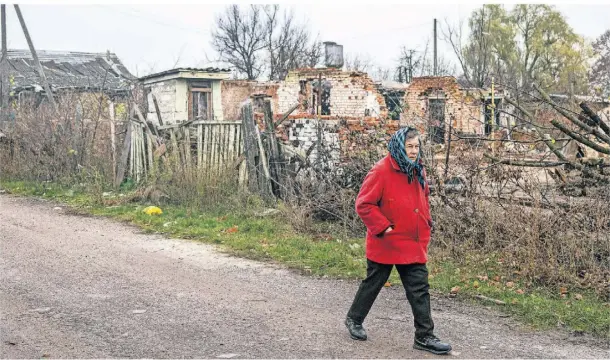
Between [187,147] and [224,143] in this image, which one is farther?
[224,143]

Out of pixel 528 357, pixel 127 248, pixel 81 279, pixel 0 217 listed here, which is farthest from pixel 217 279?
pixel 0 217

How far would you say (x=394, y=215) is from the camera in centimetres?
526

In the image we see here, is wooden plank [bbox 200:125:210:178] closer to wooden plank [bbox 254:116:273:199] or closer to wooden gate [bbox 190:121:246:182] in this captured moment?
wooden gate [bbox 190:121:246:182]

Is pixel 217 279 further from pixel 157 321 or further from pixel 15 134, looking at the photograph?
pixel 15 134

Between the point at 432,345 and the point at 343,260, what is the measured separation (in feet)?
10.0

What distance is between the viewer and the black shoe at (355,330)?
5398 millimetres

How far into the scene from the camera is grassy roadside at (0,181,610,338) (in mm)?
6129

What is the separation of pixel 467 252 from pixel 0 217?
7956 mm

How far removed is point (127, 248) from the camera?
9.20m

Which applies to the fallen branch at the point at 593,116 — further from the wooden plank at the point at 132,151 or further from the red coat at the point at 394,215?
the wooden plank at the point at 132,151

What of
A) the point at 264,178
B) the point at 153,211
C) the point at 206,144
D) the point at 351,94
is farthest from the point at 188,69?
the point at 153,211

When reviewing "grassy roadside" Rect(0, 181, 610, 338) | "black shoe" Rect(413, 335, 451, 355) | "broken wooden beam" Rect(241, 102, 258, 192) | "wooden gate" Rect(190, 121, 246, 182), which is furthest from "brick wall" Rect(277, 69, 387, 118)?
"black shoe" Rect(413, 335, 451, 355)

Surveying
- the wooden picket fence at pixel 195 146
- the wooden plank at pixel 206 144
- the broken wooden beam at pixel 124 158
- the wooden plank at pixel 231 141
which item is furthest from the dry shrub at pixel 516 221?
the broken wooden beam at pixel 124 158

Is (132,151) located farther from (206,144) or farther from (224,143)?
(224,143)
